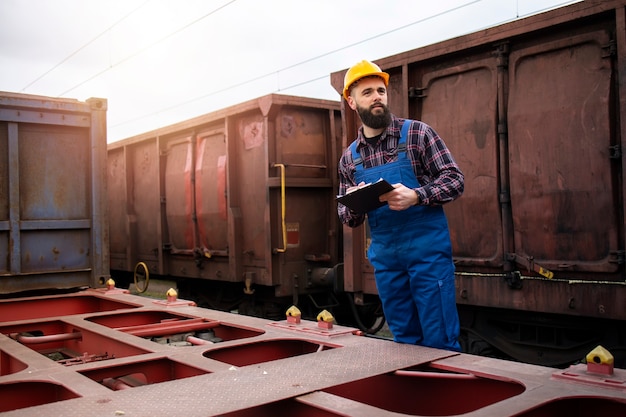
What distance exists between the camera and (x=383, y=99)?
132 inches

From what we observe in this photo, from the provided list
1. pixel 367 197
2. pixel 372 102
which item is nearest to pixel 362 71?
pixel 372 102

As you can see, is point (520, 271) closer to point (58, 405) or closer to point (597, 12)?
point (597, 12)

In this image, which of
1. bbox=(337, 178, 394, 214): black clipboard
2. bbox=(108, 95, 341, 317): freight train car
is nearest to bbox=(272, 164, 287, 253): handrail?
bbox=(108, 95, 341, 317): freight train car

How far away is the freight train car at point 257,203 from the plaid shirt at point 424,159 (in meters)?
4.49

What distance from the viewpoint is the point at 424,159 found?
3291mm

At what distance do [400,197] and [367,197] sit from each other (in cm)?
16

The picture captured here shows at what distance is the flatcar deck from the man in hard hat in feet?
0.80

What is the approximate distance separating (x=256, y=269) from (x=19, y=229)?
373cm

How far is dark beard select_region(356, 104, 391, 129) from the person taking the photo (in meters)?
3.31

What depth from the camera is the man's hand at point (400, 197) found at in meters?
2.97

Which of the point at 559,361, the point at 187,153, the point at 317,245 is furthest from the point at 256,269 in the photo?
the point at 559,361

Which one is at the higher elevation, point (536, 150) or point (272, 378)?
point (536, 150)

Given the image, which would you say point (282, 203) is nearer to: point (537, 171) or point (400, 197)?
point (537, 171)

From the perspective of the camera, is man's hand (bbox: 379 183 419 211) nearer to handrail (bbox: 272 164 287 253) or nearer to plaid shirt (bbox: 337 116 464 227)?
plaid shirt (bbox: 337 116 464 227)
